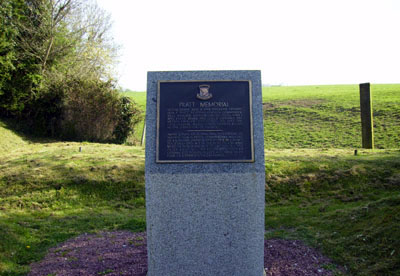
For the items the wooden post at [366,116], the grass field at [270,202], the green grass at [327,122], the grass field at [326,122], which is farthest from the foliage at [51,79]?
the wooden post at [366,116]

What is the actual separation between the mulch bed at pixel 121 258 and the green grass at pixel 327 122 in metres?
13.4

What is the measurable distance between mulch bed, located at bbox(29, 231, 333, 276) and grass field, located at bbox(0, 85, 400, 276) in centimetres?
27

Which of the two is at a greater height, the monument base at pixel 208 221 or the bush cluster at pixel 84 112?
the bush cluster at pixel 84 112

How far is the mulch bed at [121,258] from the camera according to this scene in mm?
4973

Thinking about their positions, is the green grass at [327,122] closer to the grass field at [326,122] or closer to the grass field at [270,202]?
the grass field at [326,122]

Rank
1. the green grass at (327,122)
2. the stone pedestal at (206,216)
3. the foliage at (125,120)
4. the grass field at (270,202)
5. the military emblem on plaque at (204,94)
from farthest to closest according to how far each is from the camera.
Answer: the green grass at (327,122)
the foliage at (125,120)
the grass field at (270,202)
the military emblem on plaque at (204,94)
the stone pedestal at (206,216)

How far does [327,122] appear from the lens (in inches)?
912

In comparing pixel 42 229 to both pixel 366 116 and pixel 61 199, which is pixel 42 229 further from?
pixel 366 116

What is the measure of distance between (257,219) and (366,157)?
7.49m

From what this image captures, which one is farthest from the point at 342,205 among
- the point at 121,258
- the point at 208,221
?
the point at 121,258

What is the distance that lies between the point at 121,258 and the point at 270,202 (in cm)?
425

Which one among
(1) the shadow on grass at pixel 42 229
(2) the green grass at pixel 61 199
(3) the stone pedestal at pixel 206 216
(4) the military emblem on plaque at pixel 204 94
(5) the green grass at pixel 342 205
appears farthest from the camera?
(2) the green grass at pixel 61 199

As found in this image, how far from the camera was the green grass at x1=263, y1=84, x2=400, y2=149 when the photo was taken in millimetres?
19000

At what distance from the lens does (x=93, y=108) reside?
1747 cm
